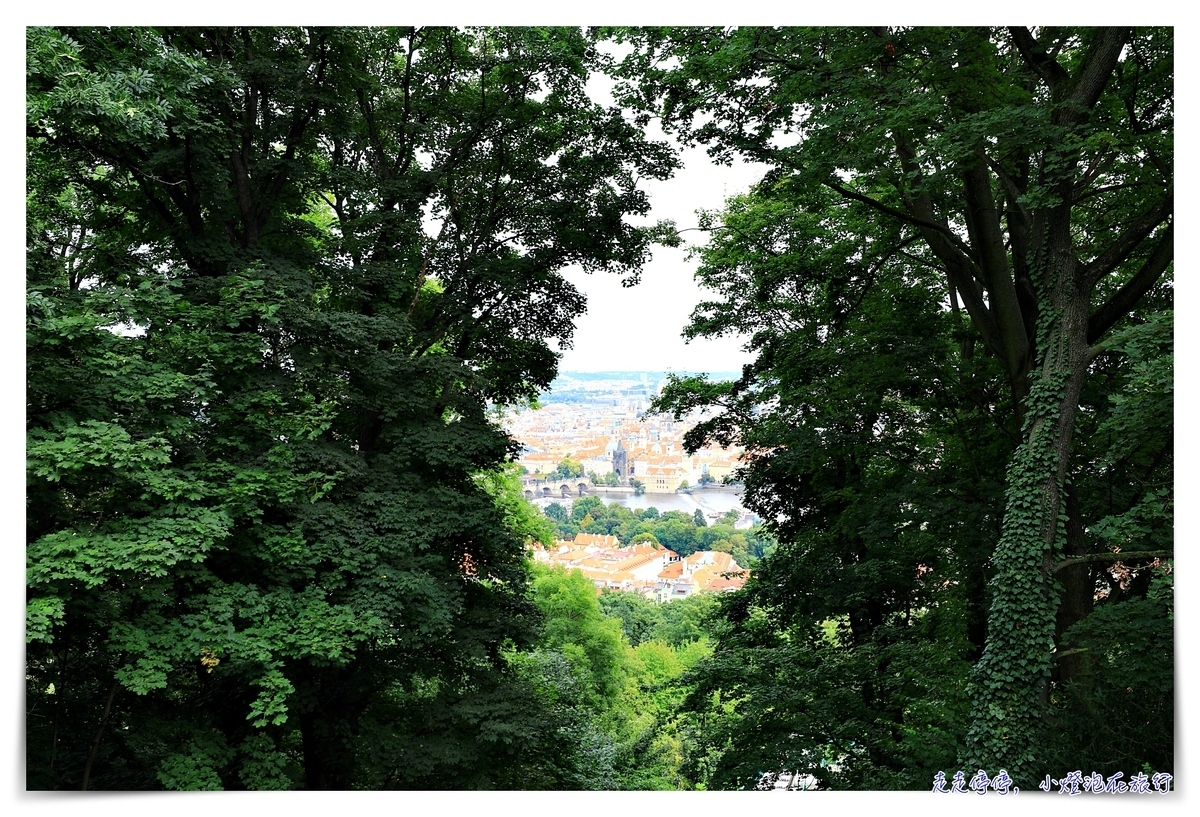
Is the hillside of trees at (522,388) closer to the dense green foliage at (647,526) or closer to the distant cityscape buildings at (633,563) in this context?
the dense green foliage at (647,526)

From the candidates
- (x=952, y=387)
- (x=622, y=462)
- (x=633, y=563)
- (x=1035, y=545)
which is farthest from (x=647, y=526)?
(x=1035, y=545)

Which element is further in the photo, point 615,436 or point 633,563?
point 633,563

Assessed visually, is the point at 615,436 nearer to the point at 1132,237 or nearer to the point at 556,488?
the point at 556,488

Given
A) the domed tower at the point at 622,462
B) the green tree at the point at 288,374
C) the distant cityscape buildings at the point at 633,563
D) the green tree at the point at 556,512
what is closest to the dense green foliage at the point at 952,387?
the green tree at the point at 288,374

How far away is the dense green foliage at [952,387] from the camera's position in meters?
5.32

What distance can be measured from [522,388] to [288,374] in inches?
125

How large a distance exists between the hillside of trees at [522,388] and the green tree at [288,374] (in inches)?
1.7

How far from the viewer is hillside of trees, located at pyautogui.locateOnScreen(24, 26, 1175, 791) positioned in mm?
5328

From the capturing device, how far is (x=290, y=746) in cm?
802

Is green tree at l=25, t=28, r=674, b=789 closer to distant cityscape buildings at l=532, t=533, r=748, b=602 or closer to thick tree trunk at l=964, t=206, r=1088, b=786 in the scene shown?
thick tree trunk at l=964, t=206, r=1088, b=786

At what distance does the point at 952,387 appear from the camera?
773 cm

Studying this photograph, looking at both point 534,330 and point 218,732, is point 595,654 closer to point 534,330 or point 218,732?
point 534,330

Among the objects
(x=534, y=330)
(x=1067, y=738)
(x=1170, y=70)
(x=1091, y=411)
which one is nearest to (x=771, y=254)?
(x=534, y=330)

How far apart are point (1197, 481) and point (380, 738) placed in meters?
6.96
